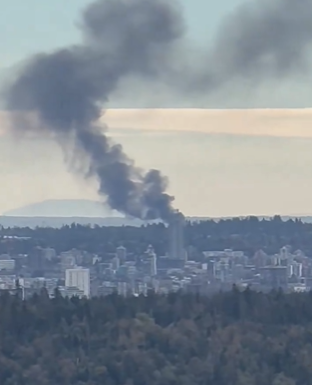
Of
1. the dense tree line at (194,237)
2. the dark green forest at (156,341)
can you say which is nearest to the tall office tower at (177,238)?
the dense tree line at (194,237)

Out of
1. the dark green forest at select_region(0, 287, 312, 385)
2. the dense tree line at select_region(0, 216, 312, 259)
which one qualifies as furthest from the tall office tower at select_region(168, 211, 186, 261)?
the dark green forest at select_region(0, 287, 312, 385)

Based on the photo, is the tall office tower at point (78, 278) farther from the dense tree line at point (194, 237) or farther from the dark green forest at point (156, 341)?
the dark green forest at point (156, 341)

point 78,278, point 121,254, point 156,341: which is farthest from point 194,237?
point 156,341

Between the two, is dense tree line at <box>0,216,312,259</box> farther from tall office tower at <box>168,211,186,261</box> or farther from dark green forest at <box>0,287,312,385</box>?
dark green forest at <box>0,287,312,385</box>

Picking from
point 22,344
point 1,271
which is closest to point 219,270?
point 1,271

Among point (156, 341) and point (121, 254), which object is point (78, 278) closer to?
point (121, 254)

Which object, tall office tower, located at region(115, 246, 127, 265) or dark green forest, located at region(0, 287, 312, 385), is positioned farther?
tall office tower, located at region(115, 246, 127, 265)
